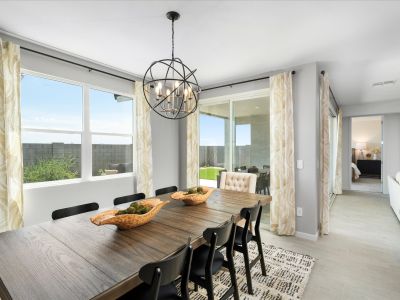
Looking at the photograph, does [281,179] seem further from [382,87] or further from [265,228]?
[382,87]

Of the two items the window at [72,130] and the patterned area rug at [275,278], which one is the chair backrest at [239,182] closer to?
the patterned area rug at [275,278]

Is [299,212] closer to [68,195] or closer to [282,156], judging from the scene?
[282,156]

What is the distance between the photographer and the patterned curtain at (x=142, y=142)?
3.82m

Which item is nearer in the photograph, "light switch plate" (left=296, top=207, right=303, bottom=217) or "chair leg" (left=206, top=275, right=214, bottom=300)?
"chair leg" (left=206, top=275, right=214, bottom=300)

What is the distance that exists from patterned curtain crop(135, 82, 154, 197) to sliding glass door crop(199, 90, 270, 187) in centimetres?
133

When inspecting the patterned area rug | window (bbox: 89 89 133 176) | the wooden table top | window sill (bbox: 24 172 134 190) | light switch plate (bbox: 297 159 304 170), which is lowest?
the patterned area rug

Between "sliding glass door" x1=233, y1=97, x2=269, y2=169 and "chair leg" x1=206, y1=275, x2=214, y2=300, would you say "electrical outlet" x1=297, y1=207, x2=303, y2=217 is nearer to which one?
"sliding glass door" x1=233, y1=97, x2=269, y2=169

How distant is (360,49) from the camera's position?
2.80 metres

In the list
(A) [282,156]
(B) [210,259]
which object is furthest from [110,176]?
(A) [282,156]

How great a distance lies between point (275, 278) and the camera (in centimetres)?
225

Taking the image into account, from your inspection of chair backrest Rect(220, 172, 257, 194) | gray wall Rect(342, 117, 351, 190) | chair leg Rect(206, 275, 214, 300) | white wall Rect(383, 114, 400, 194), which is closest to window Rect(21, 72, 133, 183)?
chair backrest Rect(220, 172, 257, 194)

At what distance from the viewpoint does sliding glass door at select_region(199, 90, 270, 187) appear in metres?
3.94

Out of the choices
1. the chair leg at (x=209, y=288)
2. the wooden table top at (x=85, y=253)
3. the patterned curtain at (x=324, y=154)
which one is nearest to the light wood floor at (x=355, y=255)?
the patterned curtain at (x=324, y=154)

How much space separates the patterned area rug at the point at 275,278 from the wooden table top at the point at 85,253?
799mm
